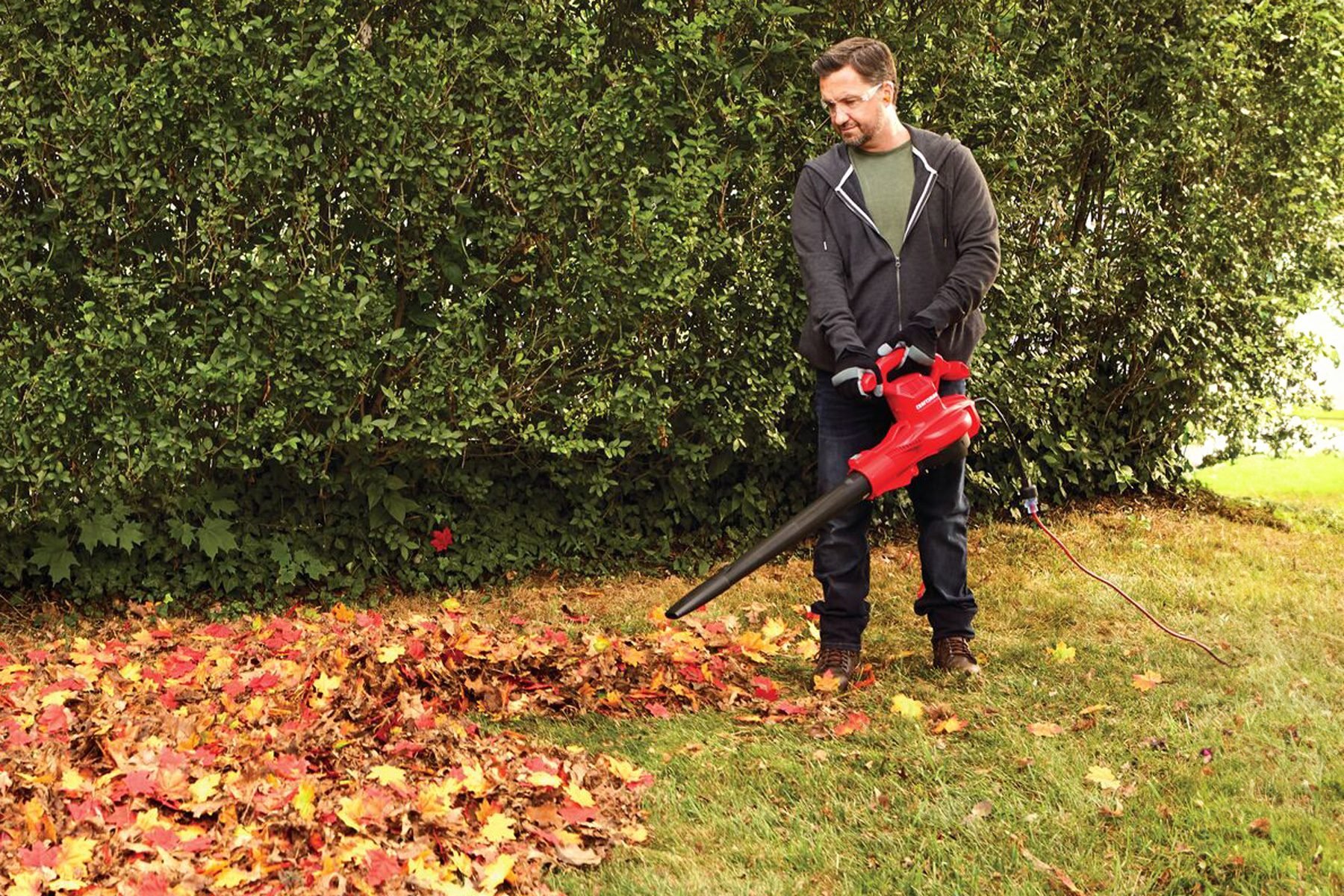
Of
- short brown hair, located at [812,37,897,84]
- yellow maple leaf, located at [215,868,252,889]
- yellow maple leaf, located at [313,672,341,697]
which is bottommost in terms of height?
yellow maple leaf, located at [313,672,341,697]

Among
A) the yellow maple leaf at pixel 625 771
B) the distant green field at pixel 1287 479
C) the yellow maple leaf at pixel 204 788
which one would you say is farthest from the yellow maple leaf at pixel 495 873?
the distant green field at pixel 1287 479

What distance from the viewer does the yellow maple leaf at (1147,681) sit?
4.71 m

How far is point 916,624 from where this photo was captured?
5758 millimetres

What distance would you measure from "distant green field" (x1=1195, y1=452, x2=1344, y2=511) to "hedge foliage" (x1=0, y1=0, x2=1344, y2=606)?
2500 mm

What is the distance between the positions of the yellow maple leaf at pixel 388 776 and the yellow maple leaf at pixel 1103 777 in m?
1.89

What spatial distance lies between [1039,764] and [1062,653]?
1207mm

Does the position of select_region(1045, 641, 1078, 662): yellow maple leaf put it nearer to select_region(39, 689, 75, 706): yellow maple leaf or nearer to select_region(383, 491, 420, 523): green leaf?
select_region(383, 491, 420, 523): green leaf

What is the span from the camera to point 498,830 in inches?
133

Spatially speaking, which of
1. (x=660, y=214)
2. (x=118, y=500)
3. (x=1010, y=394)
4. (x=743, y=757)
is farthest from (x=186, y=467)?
(x=1010, y=394)

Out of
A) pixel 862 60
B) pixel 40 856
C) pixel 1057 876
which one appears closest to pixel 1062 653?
pixel 1057 876

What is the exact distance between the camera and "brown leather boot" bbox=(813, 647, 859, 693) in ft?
15.9

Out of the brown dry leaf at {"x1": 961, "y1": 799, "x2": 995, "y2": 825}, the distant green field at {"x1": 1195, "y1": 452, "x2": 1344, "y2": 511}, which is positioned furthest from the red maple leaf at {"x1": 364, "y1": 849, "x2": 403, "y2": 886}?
the distant green field at {"x1": 1195, "y1": 452, "x2": 1344, "y2": 511}

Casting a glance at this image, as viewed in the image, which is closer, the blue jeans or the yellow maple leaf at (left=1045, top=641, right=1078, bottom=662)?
the blue jeans

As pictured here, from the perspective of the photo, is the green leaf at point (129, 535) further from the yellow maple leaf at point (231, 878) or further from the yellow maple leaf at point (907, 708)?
the yellow maple leaf at point (907, 708)
